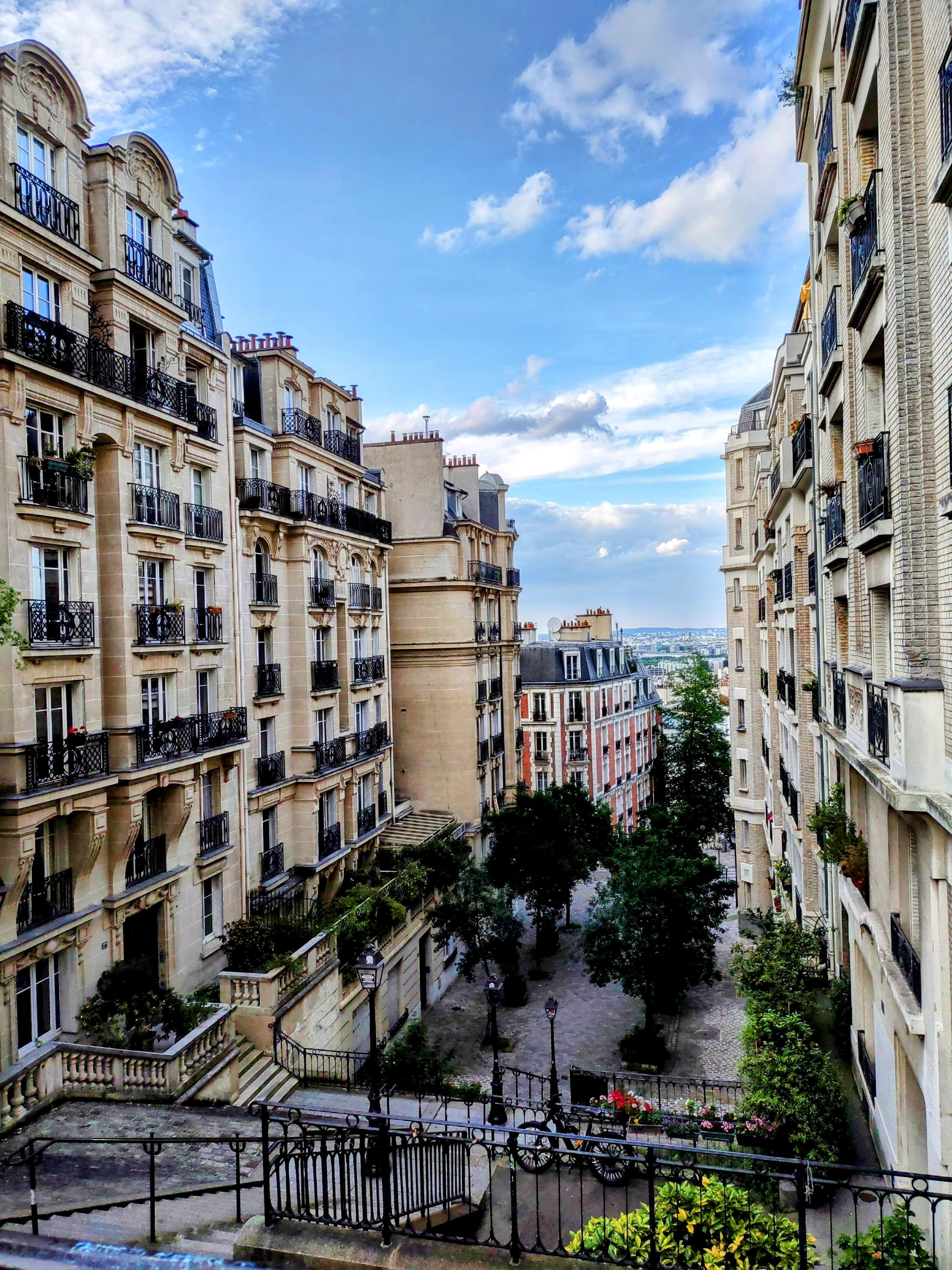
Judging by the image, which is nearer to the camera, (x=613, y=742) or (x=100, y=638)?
(x=100, y=638)

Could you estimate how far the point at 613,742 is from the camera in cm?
5650

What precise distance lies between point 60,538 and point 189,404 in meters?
5.47

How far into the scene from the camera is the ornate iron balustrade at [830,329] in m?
13.7

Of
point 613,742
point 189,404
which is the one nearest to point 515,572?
point 613,742

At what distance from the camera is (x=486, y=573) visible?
36.3m

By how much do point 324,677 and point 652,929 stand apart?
11.8 meters

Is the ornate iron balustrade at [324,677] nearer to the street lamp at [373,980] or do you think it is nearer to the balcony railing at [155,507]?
the balcony railing at [155,507]

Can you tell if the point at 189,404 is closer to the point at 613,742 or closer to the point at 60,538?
the point at 60,538

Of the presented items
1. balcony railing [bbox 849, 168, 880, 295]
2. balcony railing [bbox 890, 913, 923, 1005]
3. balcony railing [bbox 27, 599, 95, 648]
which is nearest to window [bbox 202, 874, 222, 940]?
balcony railing [bbox 27, 599, 95, 648]

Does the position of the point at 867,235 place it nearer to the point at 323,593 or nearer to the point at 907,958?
the point at 907,958

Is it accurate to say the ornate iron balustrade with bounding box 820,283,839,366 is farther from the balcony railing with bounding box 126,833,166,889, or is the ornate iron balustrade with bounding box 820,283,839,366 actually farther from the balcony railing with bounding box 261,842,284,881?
the balcony railing with bounding box 261,842,284,881

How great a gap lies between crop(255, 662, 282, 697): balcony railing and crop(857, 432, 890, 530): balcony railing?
15562 millimetres

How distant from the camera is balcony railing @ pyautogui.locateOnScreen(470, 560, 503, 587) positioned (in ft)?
113

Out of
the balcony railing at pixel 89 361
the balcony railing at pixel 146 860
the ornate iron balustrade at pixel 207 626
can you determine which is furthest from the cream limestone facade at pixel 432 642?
the balcony railing at pixel 146 860
